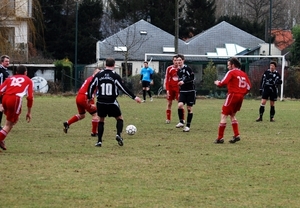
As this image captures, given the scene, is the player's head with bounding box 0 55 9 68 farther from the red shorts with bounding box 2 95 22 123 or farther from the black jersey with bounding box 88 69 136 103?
the black jersey with bounding box 88 69 136 103

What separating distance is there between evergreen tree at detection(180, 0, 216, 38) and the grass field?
49.8 meters

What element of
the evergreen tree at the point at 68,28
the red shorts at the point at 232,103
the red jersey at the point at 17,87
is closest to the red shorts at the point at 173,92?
the red shorts at the point at 232,103

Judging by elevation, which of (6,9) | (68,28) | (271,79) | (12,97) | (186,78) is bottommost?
(12,97)

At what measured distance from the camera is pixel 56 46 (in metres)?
59.8

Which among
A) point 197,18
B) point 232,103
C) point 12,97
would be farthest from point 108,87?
point 197,18

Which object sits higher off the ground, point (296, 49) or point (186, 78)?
point (296, 49)

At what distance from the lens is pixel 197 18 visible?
67.8 meters

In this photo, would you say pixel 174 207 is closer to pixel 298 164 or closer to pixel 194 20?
pixel 298 164

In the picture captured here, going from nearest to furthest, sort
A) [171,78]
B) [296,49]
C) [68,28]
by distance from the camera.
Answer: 1. [171,78]
2. [296,49]
3. [68,28]

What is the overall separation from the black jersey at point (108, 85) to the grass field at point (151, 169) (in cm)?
99

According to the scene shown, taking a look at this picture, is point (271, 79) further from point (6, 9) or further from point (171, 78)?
point (6, 9)

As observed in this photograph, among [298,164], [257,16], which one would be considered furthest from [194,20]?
[298,164]

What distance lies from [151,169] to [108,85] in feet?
10.2

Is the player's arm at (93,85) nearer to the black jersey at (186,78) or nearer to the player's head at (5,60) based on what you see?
the player's head at (5,60)
